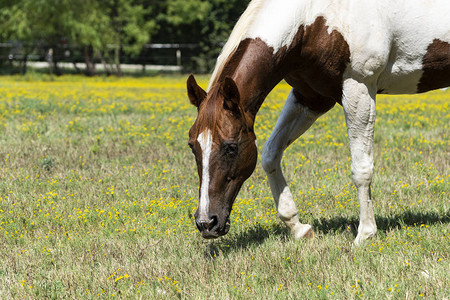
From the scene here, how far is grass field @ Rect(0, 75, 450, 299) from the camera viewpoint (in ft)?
12.6

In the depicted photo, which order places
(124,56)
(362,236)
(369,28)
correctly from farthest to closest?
(124,56), (362,236), (369,28)

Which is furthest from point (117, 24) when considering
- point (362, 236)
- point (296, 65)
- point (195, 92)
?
point (195, 92)

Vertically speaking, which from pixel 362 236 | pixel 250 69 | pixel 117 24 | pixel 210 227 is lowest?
pixel 362 236

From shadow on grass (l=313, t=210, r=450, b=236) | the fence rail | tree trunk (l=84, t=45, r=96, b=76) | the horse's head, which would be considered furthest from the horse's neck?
tree trunk (l=84, t=45, r=96, b=76)

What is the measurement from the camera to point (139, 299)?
11.9 ft

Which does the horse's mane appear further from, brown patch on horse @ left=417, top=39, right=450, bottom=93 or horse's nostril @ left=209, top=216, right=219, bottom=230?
brown patch on horse @ left=417, top=39, right=450, bottom=93

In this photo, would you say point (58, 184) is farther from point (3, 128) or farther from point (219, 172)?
point (3, 128)

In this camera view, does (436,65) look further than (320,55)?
Yes

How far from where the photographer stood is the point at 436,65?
4.63 m

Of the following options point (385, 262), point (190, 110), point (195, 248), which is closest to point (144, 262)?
point (195, 248)

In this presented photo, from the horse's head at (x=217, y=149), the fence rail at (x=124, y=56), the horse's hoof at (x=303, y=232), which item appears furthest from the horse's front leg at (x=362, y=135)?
the fence rail at (x=124, y=56)

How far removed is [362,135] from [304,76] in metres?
0.67

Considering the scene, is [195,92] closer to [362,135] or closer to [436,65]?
[362,135]

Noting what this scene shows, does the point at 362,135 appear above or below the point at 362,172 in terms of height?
above
